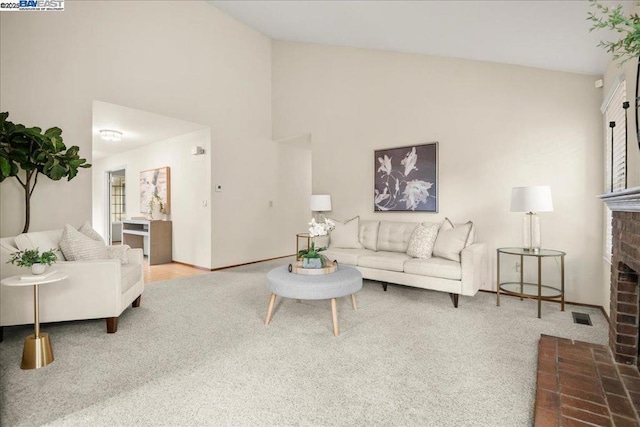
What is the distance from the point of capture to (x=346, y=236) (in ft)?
15.5

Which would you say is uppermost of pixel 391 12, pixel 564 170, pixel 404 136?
pixel 391 12

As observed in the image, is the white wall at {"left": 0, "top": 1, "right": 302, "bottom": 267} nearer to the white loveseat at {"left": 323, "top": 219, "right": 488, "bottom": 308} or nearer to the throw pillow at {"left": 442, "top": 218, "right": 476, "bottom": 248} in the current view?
the white loveseat at {"left": 323, "top": 219, "right": 488, "bottom": 308}

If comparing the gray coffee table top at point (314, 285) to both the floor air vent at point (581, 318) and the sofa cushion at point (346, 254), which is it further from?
the floor air vent at point (581, 318)

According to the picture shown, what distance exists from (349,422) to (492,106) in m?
3.86

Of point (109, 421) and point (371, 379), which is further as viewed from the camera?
point (371, 379)

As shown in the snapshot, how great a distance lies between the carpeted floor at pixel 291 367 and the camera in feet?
5.54

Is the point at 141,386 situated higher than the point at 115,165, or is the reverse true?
the point at 115,165

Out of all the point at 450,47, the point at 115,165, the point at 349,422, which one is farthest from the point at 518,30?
the point at 115,165

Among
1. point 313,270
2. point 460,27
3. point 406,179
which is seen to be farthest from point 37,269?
point 460,27

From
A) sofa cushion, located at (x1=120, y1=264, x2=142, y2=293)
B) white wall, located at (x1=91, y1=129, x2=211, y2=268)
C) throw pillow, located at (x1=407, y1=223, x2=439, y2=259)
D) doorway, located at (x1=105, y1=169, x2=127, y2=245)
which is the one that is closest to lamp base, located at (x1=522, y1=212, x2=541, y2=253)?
throw pillow, located at (x1=407, y1=223, x2=439, y2=259)

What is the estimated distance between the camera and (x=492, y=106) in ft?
13.0

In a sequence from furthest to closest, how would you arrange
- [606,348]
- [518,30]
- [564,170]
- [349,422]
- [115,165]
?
[115,165] → [564,170] → [518,30] → [606,348] → [349,422]

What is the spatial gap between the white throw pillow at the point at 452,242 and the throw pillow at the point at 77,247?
139 inches

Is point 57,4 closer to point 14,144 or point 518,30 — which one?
point 14,144
